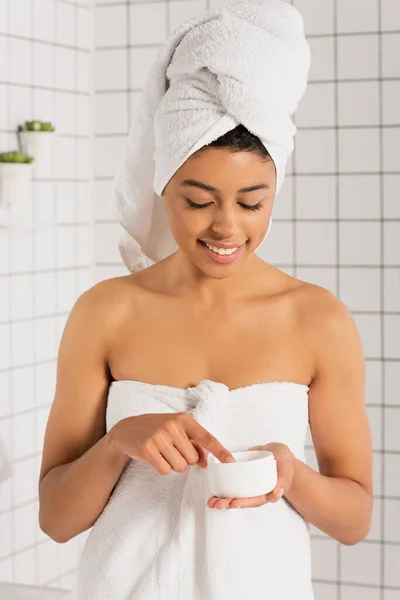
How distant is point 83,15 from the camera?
2.80 meters

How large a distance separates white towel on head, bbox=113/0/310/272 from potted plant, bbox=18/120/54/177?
45.3 inches

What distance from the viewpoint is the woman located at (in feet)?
4.10

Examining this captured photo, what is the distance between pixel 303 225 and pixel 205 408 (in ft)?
4.86

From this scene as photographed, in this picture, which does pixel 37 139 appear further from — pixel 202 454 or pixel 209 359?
pixel 202 454

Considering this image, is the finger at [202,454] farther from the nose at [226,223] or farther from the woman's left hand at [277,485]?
the nose at [226,223]

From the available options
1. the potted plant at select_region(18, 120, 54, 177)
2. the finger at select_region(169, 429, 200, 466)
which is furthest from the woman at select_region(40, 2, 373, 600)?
the potted plant at select_region(18, 120, 54, 177)

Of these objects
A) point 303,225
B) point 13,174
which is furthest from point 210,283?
point 303,225

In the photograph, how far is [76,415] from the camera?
4.59ft

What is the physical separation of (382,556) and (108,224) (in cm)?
130

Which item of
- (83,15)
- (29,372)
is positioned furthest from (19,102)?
(29,372)

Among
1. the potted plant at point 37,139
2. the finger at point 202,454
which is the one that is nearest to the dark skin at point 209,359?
the finger at point 202,454

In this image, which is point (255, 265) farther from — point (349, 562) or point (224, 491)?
point (349, 562)

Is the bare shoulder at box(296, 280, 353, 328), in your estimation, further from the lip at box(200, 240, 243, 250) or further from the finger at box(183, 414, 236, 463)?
the finger at box(183, 414, 236, 463)

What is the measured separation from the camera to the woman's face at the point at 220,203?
48.8 inches
